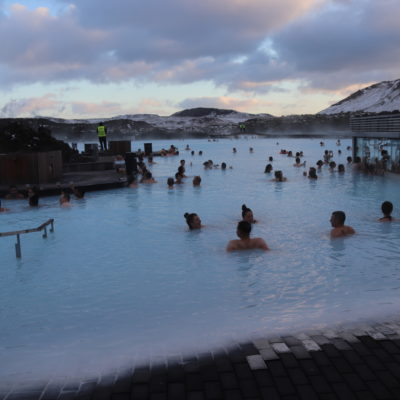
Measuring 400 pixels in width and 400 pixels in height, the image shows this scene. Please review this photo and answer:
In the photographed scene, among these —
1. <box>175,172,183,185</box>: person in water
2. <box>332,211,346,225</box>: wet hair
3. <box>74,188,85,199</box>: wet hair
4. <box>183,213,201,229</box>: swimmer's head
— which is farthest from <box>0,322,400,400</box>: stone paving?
<box>175,172,183,185</box>: person in water

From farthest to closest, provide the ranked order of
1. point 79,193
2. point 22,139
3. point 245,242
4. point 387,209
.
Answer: point 22,139 → point 79,193 → point 387,209 → point 245,242

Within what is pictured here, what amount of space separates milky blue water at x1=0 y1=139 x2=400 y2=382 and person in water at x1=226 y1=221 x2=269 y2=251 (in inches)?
8.9

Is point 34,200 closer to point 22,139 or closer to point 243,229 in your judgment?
point 243,229

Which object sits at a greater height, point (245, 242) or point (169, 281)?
point (245, 242)

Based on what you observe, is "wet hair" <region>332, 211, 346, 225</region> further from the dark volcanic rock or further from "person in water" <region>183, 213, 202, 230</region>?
the dark volcanic rock

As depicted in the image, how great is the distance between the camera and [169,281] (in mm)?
7078

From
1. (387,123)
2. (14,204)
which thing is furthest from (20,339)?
(387,123)

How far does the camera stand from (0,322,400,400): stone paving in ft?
10.2

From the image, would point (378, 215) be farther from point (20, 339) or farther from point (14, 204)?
point (14, 204)

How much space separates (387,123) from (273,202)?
8723 millimetres

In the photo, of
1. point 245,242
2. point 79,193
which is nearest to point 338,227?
point 245,242

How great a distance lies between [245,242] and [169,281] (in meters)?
1.82

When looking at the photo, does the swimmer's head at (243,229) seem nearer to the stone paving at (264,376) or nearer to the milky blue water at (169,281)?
the milky blue water at (169,281)

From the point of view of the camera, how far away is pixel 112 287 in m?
6.78
